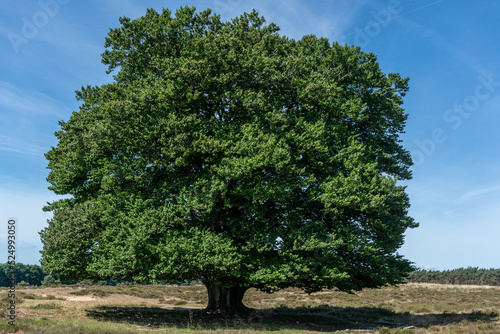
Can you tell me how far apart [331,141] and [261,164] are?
6.86 metres

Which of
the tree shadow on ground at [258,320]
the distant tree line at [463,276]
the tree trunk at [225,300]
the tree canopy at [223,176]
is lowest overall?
the distant tree line at [463,276]

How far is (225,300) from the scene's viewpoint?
26.3 metres

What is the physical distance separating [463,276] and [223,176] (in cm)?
14963

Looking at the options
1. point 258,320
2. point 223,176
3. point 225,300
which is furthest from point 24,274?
point 223,176

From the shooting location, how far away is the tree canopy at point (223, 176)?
21312mm

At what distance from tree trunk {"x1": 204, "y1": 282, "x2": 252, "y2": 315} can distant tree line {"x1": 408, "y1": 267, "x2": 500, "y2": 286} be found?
5367 inches

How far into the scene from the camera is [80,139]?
1008 inches

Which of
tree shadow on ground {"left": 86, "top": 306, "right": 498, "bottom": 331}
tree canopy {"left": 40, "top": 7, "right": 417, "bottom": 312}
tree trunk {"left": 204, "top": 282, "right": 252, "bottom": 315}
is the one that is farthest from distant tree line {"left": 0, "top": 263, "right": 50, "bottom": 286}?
tree trunk {"left": 204, "top": 282, "right": 252, "bottom": 315}

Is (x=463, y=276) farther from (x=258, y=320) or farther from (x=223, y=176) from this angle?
(x=223, y=176)

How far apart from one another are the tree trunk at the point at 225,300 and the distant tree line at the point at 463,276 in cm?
13631

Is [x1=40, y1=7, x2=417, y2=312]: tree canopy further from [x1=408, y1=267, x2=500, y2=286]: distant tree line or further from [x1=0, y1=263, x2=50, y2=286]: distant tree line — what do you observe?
Result: [x1=408, y1=267, x2=500, y2=286]: distant tree line

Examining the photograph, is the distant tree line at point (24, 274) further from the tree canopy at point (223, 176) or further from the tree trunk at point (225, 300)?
the tree trunk at point (225, 300)

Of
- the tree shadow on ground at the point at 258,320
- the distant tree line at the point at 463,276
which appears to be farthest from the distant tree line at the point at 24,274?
the distant tree line at the point at 463,276

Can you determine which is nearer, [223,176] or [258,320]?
[223,176]
